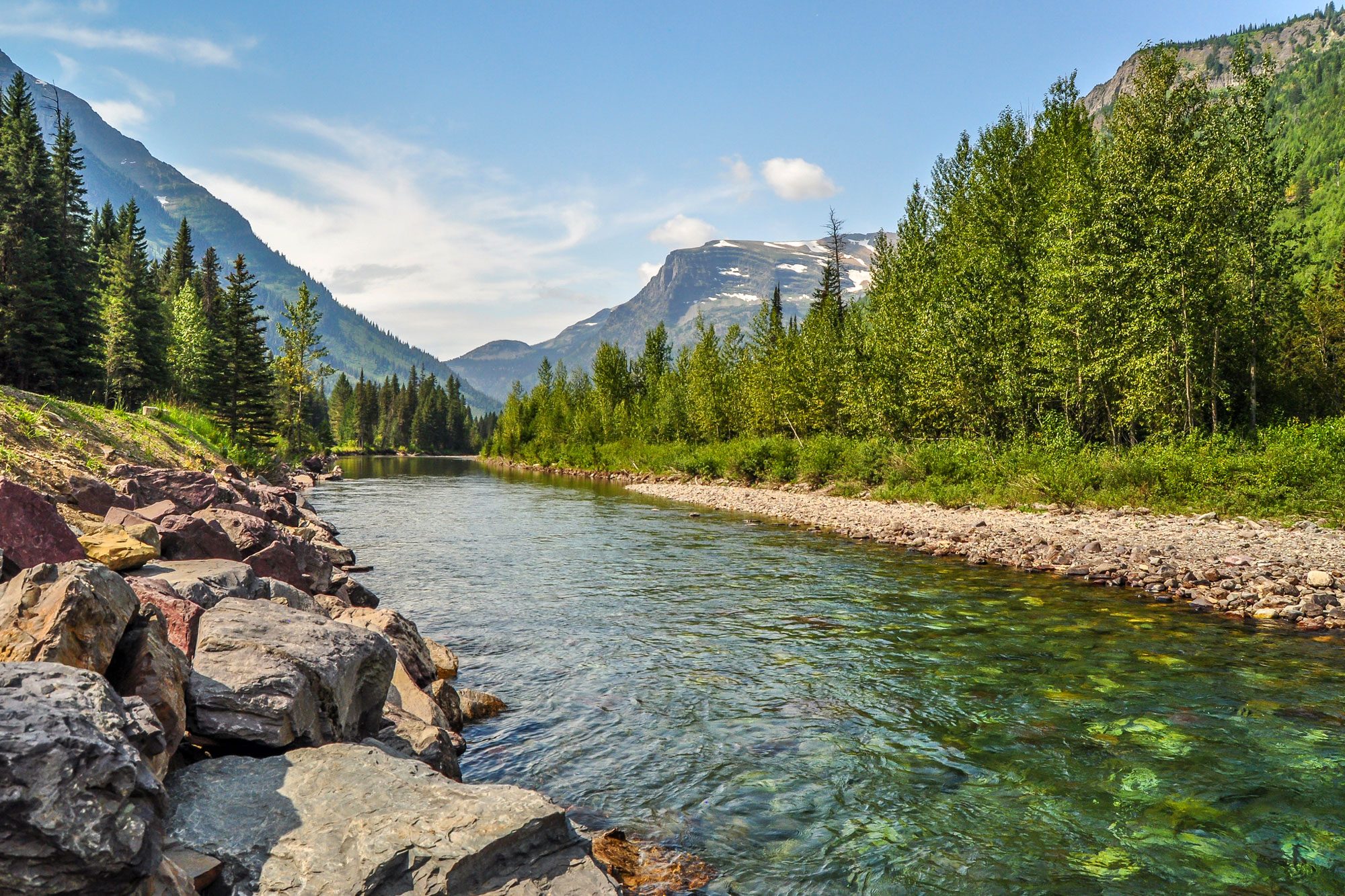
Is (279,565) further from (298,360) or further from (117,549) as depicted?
(298,360)

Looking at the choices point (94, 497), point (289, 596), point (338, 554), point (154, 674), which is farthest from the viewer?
point (338, 554)

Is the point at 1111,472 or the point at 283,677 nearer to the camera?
the point at 283,677

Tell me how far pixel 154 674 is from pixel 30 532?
3310 millimetres

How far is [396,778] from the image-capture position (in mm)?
4898

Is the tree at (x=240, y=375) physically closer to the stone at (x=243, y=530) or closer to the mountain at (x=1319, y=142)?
the stone at (x=243, y=530)

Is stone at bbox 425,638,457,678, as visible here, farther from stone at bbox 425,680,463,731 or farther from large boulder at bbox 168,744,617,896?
large boulder at bbox 168,744,617,896

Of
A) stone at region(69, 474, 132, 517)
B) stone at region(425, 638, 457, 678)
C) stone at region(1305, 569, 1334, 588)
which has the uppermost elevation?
stone at region(69, 474, 132, 517)

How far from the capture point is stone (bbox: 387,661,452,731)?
7.59 meters

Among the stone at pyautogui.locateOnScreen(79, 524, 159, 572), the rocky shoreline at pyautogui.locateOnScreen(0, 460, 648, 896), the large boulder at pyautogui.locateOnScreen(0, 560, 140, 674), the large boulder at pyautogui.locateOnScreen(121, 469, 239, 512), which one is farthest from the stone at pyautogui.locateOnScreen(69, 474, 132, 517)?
the large boulder at pyautogui.locateOnScreen(0, 560, 140, 674)

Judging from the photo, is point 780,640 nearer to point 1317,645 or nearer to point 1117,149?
point 1317,645

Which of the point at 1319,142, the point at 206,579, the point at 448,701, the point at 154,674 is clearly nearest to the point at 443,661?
the point at 448,701

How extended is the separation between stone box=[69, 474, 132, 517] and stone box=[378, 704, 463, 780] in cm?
727

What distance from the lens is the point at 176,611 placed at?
6137mm

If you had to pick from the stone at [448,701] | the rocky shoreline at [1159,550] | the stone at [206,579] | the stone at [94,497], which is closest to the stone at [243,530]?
the stone at [94,497]
